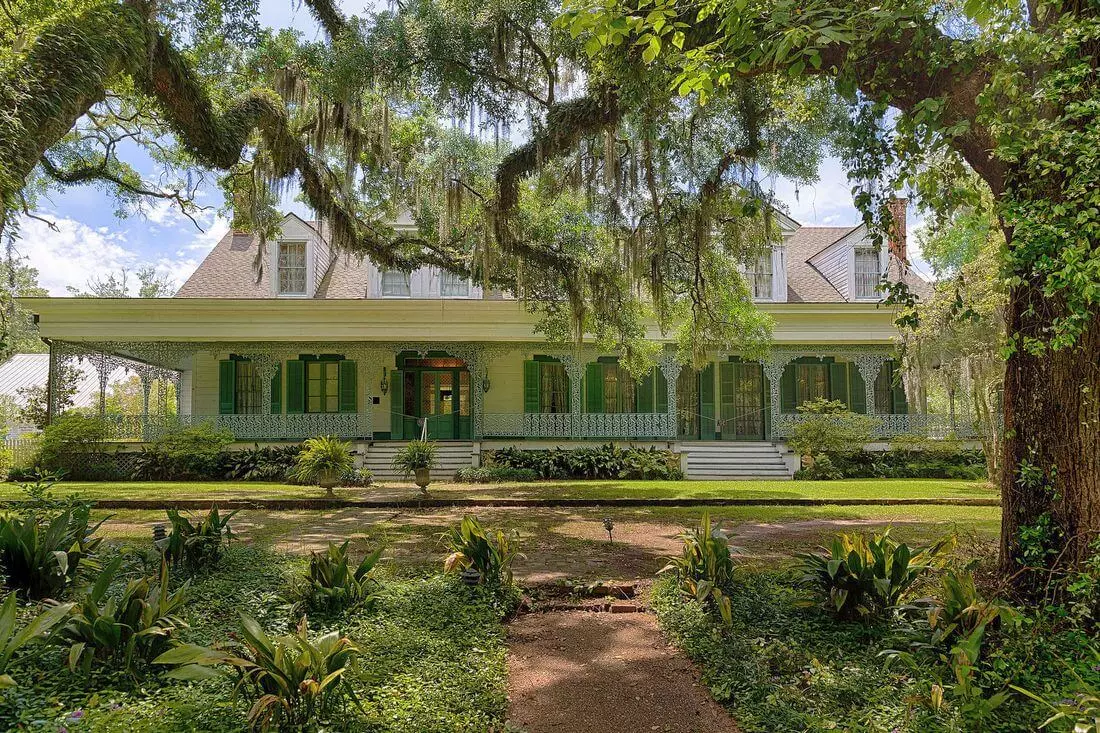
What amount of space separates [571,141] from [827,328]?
12.1 meters

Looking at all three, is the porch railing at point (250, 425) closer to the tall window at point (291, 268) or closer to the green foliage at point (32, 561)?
the tall window at point (291, 268)

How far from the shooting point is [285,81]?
913 centimetres

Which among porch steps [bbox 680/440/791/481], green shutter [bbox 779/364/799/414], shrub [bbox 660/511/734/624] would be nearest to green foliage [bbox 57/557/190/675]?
shrub [bbox 660/511/734/624]

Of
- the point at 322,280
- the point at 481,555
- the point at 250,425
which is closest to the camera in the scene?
the point at 481,555

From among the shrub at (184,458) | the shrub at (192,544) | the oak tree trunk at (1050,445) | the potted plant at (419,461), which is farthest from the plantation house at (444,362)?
the oak tree trunk at (1050,445)

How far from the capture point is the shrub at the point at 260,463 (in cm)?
1608

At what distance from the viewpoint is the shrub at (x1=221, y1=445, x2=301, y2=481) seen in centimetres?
1608

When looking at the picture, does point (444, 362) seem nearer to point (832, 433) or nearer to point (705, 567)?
point (832, 433)

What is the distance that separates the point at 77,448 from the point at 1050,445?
1910cm

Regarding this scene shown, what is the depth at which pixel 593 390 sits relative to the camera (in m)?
19.4

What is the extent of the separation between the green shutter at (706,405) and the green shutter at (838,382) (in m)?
3.52

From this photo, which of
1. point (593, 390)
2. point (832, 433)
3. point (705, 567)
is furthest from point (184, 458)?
point (832, 433)

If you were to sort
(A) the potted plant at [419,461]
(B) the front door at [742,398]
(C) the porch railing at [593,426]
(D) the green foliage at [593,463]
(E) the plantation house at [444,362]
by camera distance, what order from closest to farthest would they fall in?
(A) the potted plant at [419,461] → (D) the green foliage at [593,463] → (E) the plantation house at [444,362] → (C) the porch railing at [593,426] → (B) the front door at [742,398]

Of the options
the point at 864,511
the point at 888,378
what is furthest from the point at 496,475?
the point at 888,378
